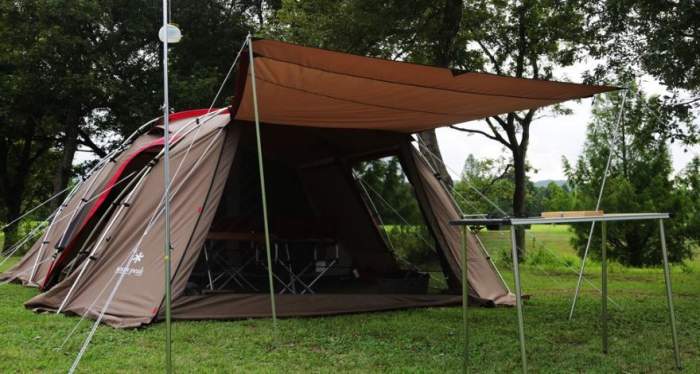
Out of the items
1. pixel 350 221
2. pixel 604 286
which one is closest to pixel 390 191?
pixel 350 221

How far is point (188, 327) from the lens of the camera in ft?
13.4

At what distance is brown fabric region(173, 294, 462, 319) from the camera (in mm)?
4410

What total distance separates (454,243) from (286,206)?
6.37 ft

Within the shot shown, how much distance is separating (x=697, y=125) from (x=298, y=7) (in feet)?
23.2

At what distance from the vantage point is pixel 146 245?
4570mm

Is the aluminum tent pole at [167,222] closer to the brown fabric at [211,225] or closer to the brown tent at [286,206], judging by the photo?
the brown tent at [286,206]

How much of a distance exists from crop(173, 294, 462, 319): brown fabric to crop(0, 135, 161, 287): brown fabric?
2081 millimetres

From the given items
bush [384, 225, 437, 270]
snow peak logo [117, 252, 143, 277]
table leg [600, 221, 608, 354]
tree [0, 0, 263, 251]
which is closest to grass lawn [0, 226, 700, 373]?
table leg [600, 221, 608, 354]

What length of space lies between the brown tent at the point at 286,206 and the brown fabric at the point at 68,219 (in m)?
0.03

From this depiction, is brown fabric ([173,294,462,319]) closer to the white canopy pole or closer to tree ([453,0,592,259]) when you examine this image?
the white canopy pole

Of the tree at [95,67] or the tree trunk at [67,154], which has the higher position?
the tree at [95,67]

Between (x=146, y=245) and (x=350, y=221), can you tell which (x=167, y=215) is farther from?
(x=350, y=221)

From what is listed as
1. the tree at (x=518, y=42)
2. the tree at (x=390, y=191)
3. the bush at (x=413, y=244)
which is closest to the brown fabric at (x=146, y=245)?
the tree at (x=390, y=191)

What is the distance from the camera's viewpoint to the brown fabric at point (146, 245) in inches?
169
